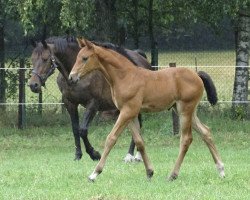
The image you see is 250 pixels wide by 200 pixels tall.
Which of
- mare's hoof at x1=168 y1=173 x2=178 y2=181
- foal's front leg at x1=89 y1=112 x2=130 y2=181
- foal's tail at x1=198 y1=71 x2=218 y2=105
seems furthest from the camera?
foal's tail at x1=198 y1=71 x2=218 y2=105

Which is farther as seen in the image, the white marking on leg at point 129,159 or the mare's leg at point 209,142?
the white marking on leg at point 129,159

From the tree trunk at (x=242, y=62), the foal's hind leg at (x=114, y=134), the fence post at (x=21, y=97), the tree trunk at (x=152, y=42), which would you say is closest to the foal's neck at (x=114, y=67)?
the foal's hind leg at (x=114, y=134)

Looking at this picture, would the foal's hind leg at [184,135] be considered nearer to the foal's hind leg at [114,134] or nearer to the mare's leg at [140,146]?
the mare's leg at [140,146]

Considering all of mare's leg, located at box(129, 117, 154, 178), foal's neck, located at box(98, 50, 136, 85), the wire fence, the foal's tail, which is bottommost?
the wire fence

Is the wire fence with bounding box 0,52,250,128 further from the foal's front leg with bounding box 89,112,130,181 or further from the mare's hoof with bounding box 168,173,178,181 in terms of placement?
the foal's front leg with bounding box 89,112,130,181

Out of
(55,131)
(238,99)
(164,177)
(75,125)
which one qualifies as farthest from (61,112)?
(164,177)

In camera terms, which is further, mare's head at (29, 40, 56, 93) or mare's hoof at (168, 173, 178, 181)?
mare's head at (29, 40, 56, 93)

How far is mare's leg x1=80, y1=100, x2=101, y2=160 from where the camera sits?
12828 millimetres

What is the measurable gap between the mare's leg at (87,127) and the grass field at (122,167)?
0.15 meters

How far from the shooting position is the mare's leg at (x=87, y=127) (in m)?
12.8

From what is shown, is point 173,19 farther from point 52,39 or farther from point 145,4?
point 52,39

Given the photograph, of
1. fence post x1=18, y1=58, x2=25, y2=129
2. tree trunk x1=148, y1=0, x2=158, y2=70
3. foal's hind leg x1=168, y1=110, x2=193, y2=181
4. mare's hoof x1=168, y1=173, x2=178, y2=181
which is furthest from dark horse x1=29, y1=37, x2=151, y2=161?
tree trunk x1=148, y1=0, x2=158, y2=70

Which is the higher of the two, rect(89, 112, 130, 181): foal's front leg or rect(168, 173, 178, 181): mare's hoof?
rect(89, 112, 130, 181): foal's front leg

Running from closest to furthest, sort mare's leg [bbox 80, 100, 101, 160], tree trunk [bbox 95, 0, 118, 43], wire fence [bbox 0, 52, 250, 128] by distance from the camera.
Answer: mare's leg [bbox 80, 100, 101, 160] → tree trunk [bbox 95, 0, 118, 43] → wire fence [bbox 0, 52, 250, 128]
